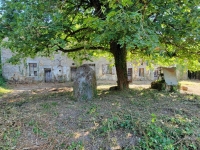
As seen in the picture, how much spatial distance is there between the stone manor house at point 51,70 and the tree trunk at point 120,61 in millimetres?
7645

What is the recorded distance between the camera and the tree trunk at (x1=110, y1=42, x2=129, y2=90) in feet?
23.1

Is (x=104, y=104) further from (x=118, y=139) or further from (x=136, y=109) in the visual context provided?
(x=118, y=139)

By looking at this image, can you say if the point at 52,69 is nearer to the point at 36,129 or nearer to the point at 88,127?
the point at 36,129

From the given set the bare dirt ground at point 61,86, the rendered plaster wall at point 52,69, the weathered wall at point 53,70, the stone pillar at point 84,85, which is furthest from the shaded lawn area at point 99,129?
the weathered wall at point 53,70

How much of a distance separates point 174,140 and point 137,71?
566 inches

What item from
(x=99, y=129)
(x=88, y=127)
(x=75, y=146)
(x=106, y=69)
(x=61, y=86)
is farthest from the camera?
(x=106, y=69)

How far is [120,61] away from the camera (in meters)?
7.05

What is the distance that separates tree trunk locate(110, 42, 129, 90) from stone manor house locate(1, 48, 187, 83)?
765cm

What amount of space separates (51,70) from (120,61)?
1045 cm

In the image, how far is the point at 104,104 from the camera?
16.1 feet

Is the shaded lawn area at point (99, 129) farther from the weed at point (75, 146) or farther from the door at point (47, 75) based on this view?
the door at point (47, 75)

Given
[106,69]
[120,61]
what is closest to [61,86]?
[106,69]

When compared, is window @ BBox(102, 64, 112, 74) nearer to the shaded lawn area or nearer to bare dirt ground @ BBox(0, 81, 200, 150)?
bare dirt ground @ BBox(0, 81, 200, 150)

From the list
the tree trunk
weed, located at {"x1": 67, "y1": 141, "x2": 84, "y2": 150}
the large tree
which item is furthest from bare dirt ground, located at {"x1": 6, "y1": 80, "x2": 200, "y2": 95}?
weed, located at {"x1": 67, "y1": 141, "x2": 84, "y2": 150}
